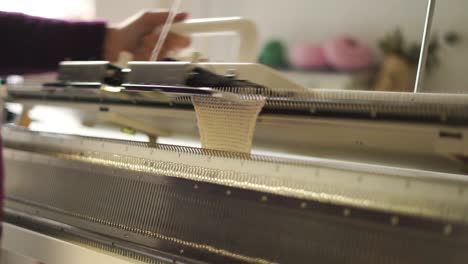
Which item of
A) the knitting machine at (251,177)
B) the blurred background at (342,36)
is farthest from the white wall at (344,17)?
the knitting machine at (251,177)

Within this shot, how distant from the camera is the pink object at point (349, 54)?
1.77 m

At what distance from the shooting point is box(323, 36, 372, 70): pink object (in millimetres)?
1774

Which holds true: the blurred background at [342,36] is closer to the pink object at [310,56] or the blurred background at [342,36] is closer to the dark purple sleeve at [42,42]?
the pink object at [310,56]

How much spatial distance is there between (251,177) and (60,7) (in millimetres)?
1256

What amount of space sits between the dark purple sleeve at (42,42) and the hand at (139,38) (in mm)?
24

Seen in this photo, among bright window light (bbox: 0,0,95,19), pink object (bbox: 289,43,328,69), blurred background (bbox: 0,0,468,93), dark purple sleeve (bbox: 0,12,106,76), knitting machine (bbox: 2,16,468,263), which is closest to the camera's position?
knitting machine (bbox: 2,16,468,263)

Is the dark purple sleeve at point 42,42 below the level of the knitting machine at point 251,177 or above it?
above

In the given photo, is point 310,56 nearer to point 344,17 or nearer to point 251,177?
point 344,17

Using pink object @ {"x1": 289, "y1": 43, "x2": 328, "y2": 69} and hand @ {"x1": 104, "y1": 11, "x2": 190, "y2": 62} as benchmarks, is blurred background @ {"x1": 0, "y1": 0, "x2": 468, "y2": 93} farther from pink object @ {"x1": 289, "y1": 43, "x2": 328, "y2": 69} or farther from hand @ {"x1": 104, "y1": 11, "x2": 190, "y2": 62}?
hand @ {"x1": 104, "y1": 11, "x2": 190, "y2": 62}

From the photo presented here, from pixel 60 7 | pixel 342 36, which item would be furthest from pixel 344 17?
pixel 60 7

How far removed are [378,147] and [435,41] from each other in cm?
136

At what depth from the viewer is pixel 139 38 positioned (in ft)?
2.95

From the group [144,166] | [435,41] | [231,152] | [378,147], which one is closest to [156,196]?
[144,166]

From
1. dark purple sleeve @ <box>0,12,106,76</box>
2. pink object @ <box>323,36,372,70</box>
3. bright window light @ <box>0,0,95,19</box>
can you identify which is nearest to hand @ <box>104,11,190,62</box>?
dark purple sleeve @ <box>0,12,106,76</box>
